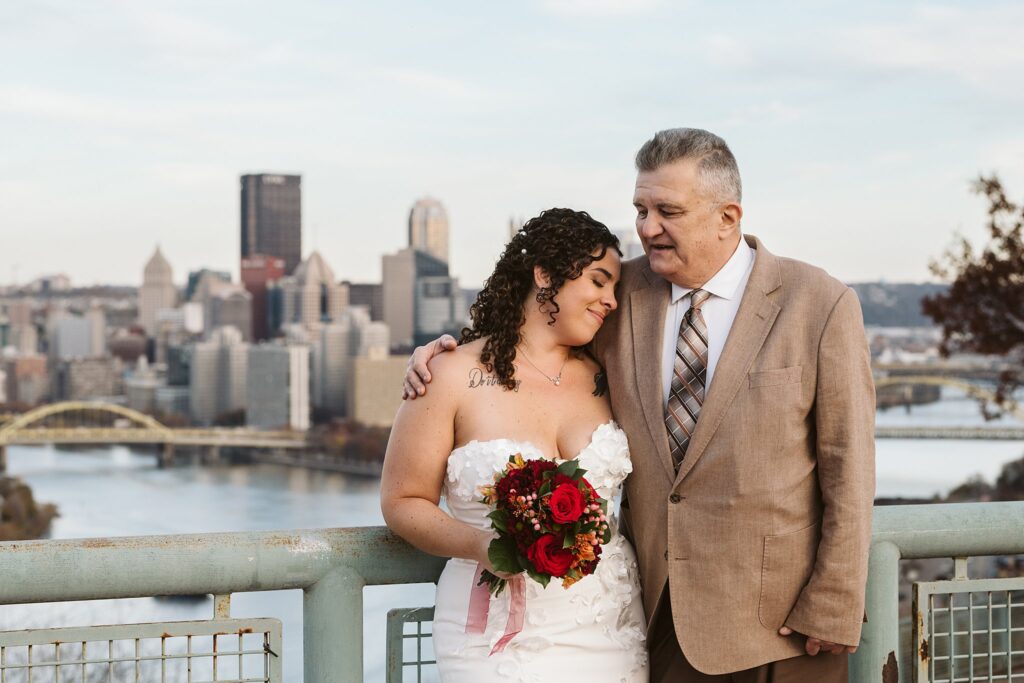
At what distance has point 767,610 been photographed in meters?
2.19

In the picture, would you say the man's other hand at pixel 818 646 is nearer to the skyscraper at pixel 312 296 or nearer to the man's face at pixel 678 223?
the man's face at pixel 678 223

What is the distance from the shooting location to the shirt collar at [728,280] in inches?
91.7

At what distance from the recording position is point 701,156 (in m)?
2.22

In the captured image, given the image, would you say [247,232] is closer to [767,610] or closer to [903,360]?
[903,360]

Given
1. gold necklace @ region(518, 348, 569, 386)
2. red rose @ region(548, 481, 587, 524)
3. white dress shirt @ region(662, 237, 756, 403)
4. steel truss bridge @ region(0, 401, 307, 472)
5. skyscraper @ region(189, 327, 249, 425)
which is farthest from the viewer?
skyscraper @ region(189, 327, 249, 425)

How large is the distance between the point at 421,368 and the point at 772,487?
0.73 metres

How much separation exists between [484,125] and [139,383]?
30.2 m

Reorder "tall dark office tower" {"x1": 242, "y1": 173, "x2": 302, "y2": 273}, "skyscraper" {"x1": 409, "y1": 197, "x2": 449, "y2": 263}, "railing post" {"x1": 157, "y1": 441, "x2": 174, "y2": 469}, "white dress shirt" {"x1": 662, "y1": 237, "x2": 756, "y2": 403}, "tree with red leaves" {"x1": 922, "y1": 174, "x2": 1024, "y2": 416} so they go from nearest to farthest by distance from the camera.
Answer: "white dress shirt" {"x1": 662, "y1": 237, "x2": 756, "y2": 403} < "tree with red leaves" {"x1": 922, "y1": 174, "x2": 1024, "y2": 416} < "railing post" {"x1": 157, "y1": 441, "x2": 174, "y2": 469} < "skyscraper" {"x1": 409, "y1": 197, "x2": 449, "y2": 263} < "tall dark office tower" {"x1": 242, "y1": 173, "x2": 302, "y2": 273}

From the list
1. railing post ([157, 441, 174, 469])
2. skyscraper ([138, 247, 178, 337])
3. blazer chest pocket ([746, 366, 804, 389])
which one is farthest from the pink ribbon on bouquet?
skyscraper ([138, 247, 178, 337])

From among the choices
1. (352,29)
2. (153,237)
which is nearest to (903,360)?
(352,29)

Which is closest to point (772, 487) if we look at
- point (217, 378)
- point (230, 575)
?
point (230, 575)

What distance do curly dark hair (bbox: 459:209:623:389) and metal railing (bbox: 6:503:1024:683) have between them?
46cm

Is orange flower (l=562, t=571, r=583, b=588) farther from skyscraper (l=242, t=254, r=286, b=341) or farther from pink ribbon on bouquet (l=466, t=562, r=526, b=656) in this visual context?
skyscraper (l=242, t=254, r=286, b=341)

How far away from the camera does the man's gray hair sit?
87.4 inches
